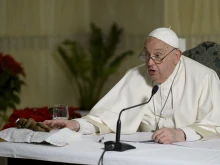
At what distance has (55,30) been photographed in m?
8.00

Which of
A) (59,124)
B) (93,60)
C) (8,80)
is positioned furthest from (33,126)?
(93,60)

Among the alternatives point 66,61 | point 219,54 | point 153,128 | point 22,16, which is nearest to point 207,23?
point 219,54

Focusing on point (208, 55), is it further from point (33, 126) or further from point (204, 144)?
point (33, 126)

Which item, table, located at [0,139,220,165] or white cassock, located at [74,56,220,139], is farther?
white cassock, located at [74,56,220,139]

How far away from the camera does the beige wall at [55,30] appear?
7.29 meters

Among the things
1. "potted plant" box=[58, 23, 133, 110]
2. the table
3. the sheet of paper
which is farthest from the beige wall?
the table

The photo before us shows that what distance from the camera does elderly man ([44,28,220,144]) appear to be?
3.71 m

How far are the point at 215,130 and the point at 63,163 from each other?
1058 millimetres

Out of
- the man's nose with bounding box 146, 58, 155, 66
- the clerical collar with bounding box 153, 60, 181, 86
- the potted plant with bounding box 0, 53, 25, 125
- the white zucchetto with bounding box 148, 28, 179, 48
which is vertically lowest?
the potted plant with bounding box 0, 53, 25, 125

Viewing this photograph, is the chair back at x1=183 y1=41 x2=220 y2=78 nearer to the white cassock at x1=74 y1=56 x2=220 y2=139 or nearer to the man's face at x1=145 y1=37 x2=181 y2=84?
the white cassock at x1=74 y1=56 x2=220 y2=139

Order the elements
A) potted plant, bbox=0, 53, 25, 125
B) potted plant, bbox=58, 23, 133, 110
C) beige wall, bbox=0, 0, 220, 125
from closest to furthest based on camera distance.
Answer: potted plant, bbox=0, 53, 25, 125 → beige wall, bbox=0, 0, 220, 125 → potted plant, bbox=58, 23, 133, 110

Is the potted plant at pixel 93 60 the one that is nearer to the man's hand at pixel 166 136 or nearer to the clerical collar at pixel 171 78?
the clerical collar at pixel 171 78

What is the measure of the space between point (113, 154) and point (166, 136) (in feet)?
1.56

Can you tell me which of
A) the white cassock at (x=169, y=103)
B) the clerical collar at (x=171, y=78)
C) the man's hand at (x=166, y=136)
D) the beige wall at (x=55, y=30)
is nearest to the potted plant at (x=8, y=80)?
the beige wall at (x=55, y=30)
